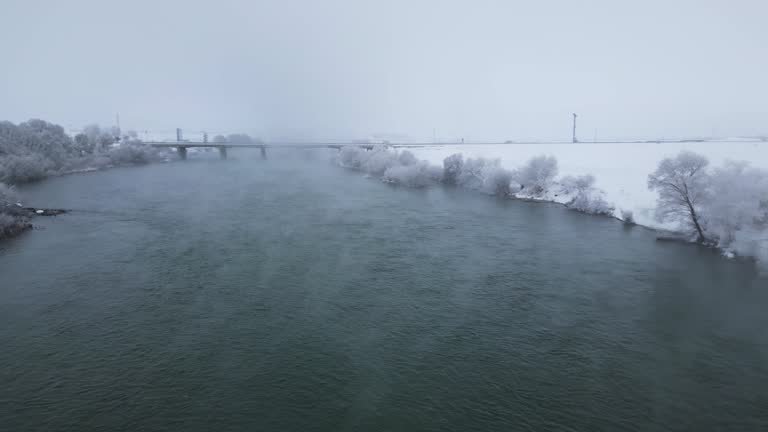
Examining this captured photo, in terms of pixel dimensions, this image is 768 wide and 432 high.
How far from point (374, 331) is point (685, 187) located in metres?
24.6

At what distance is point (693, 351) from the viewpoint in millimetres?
14633

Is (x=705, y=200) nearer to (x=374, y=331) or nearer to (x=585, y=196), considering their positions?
(x=585, y=196)

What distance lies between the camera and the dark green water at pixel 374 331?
11.7 meters

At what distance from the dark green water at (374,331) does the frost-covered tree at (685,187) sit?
7.38 ft

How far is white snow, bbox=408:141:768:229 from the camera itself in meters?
35.6

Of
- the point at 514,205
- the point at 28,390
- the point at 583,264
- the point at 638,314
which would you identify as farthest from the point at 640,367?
the point at 514,205

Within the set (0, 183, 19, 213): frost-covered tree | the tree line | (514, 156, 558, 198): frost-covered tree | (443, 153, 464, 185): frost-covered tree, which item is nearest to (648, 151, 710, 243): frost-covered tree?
the tree line

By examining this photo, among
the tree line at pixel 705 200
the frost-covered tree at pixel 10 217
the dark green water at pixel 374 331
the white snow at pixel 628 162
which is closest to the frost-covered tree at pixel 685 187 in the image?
the tree line at pixel 705 200

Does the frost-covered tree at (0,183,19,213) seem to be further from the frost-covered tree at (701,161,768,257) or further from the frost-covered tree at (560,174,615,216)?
the frost-covered tree at (701,161,768,257)

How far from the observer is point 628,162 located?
162 feet

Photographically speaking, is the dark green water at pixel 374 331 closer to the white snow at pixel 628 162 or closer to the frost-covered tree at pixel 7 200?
the frost-covered tree at pixel 7 200

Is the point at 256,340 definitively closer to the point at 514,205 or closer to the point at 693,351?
the point at 693,351

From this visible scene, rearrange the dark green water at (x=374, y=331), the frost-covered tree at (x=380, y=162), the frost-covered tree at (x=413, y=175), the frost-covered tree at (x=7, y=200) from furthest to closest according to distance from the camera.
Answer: the frost-covered tree at (x=380, y=162)
the frost-covered tree at (x=413, y=175)
the frost-covered tree at (x=7, y=200)
the dark green water at (x=374, y=331)

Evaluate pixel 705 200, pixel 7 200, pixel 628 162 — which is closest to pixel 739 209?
pixel 705 200
